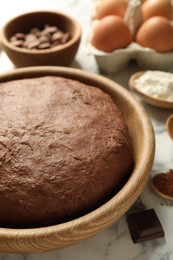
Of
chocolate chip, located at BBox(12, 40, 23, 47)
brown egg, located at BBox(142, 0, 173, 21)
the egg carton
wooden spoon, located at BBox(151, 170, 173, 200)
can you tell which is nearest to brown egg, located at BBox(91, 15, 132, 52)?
the egg carton

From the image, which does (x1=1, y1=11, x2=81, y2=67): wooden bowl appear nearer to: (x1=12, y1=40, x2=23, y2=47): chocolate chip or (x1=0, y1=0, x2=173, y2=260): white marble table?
(x1=12, y1=40, x2=23, y2=47): chocolate chip

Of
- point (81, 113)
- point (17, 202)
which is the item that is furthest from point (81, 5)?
point (17, 202)

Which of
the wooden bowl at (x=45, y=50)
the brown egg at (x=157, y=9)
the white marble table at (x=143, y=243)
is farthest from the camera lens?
the brown egg at (x=157, y=9)

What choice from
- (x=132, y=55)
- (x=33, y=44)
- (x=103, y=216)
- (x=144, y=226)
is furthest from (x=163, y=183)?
(x=33, y=44)

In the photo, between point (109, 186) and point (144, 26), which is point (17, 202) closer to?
point (109, 186)

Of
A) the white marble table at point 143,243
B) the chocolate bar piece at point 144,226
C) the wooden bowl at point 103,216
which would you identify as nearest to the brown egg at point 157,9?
the white marble table at point 143,243

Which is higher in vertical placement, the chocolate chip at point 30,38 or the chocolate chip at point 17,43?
the chocolate chip at point 17,43

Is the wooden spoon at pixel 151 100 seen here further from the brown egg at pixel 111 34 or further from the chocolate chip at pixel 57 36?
the chocolate chip at pixel 57 36

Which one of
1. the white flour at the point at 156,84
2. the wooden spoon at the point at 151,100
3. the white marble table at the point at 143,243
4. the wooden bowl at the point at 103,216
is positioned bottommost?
the white marble table at the point at 143,243
